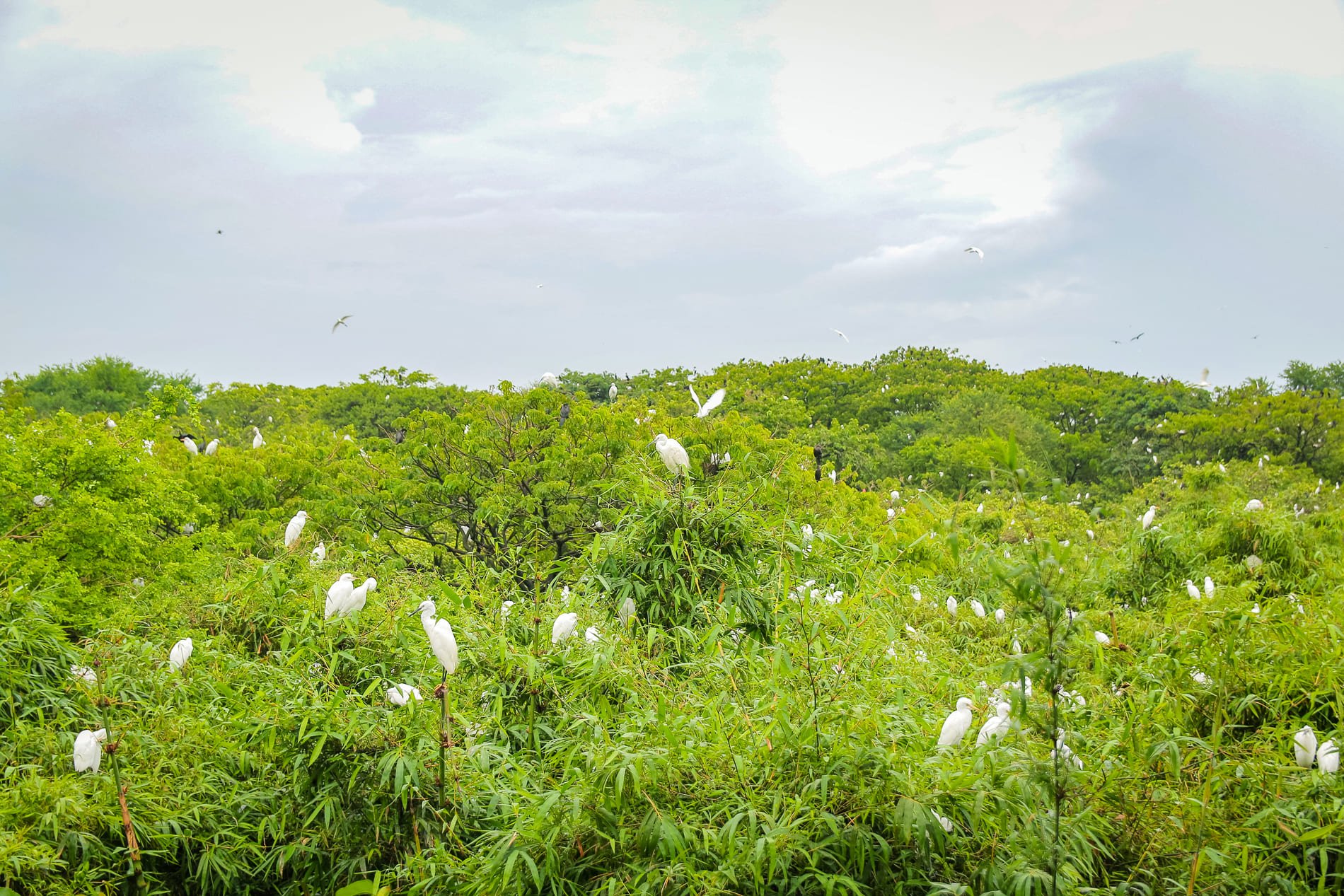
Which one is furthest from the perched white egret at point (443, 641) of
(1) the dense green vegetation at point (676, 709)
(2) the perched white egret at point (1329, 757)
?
(2) the perched white egret at point (1329, 757)

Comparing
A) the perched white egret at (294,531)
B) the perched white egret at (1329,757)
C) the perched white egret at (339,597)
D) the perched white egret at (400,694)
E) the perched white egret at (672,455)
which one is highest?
the perched white egret at (672,455)

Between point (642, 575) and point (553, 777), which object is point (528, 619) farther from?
point (553, 777)

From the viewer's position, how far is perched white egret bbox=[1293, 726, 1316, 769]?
2.61 metres

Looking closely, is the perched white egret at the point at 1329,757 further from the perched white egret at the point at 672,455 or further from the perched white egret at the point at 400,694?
the perched white egret at the point at 400,694

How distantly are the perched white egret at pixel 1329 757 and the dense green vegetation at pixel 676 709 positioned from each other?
9 cm

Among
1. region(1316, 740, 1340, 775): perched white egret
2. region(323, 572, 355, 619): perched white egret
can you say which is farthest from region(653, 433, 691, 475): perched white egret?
region(1316, 740, 1340, 775): perched white egret

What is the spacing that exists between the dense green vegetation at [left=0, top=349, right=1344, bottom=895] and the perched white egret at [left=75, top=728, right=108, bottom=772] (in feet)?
0.15

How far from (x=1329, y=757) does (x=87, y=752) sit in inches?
152

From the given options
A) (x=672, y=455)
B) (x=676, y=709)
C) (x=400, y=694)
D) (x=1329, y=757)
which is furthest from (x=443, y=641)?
(x=1329, y=757)

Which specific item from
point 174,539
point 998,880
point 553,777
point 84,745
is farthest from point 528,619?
point 174,539

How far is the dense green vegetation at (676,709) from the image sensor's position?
2123 millimetres

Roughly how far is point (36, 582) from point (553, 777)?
14.0ft

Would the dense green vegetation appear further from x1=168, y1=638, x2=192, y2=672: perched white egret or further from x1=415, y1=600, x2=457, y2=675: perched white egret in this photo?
x1=415, y1=600, x2=457, y2=675: perched white egret

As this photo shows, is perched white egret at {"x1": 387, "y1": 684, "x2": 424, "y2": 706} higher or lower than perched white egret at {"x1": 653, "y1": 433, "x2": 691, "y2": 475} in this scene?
lower
